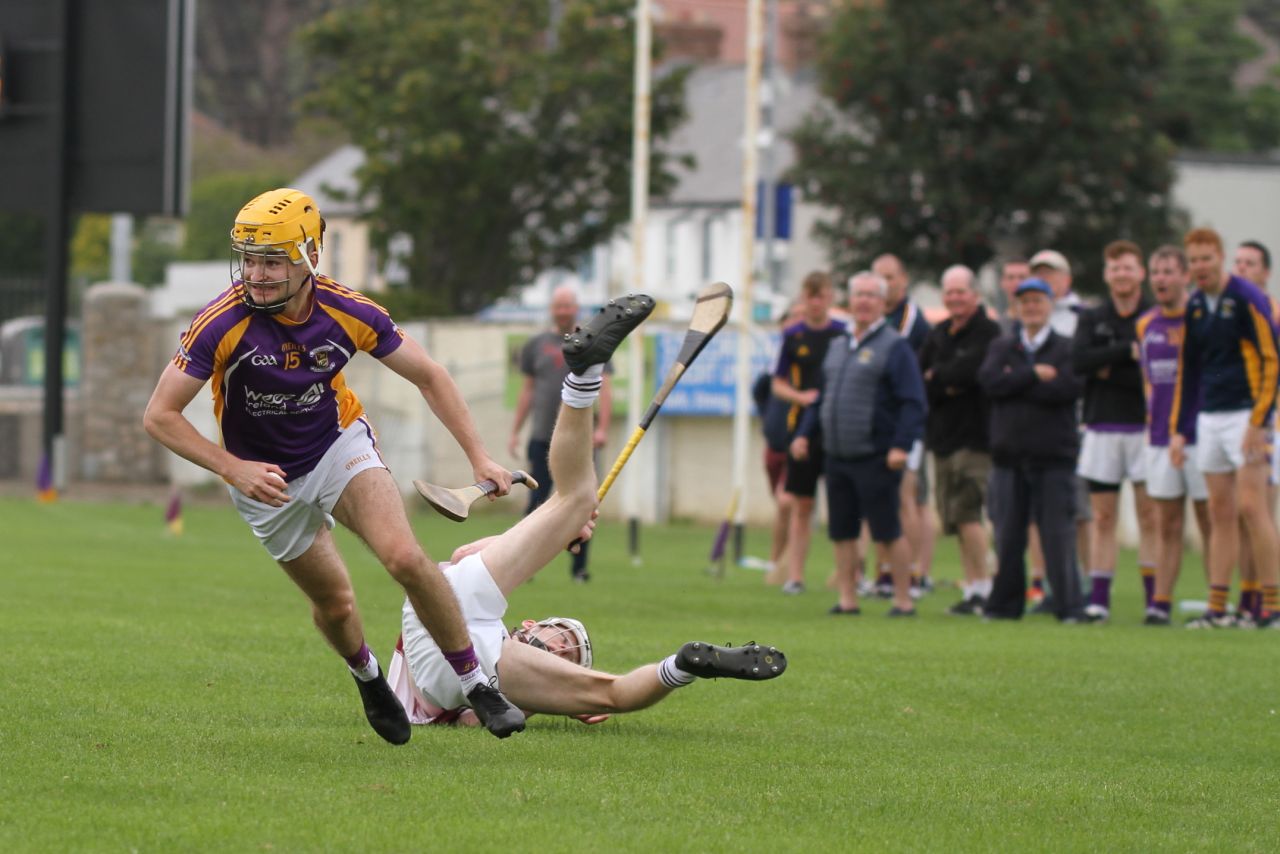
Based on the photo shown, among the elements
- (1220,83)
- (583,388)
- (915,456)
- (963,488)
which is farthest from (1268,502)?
(1220,83)

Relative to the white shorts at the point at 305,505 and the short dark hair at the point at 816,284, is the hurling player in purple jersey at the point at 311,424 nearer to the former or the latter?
the white shorts at the point at 305,505

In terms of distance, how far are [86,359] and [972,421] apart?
18.3 m

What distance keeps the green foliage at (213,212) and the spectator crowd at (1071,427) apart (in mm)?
57727

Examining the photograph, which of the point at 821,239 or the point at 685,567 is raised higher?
the point at 821,239

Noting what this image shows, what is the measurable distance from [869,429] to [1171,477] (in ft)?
6.31

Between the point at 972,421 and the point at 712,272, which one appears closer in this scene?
the point at 972,421

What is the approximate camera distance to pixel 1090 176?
32375 mm

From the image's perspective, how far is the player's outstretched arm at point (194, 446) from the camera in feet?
22.1

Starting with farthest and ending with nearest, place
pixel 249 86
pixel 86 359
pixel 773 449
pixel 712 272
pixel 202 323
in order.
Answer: pixel 249 86, pixel 712 272, pixel 86 359, pixel 773 449, pixel 202 323

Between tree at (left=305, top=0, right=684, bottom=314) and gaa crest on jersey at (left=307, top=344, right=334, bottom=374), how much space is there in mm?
31000

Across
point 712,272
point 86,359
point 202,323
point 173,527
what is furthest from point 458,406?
point 712,272

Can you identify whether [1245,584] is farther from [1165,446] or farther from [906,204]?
[906,204]

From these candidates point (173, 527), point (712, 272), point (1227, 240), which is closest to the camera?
point (173, 527)

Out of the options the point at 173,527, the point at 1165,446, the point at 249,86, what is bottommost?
the point at 173,527
